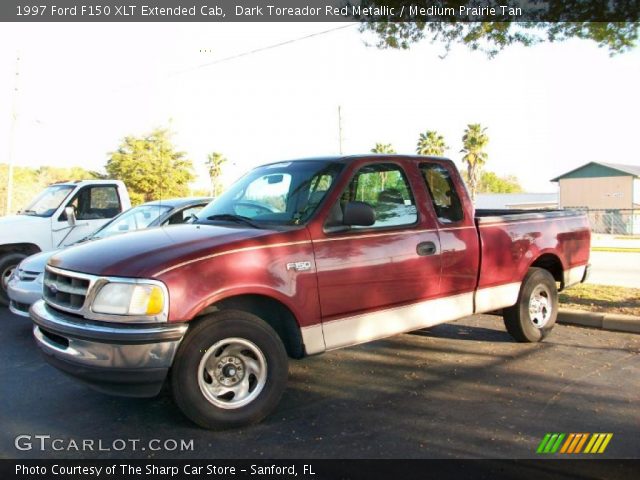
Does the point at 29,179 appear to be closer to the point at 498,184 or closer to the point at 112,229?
the point at 112,229

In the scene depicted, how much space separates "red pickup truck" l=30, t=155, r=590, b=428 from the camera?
3531 millimetres

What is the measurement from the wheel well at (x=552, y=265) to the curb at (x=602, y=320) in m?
0.81

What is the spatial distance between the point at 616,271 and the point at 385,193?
10.7 meters

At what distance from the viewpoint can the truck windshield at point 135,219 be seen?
779 centimetres

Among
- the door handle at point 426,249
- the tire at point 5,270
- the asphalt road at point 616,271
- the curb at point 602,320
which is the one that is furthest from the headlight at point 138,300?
the asphalt road at point 616,271

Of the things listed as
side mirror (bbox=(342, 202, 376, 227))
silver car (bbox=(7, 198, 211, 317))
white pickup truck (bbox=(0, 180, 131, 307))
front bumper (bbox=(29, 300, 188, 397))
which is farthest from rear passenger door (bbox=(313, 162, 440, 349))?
Result: white pickup truck (bbox=(0, 180, 131, 307))

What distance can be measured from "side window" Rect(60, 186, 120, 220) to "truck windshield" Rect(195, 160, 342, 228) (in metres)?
5.29

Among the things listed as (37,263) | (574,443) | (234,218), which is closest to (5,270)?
(37,263)

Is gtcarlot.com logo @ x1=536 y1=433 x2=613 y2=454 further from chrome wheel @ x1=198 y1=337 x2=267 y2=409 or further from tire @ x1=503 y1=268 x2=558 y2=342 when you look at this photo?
tire @ x1=503 y1=268 x2=558 y2=342

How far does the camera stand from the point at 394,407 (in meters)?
4.18

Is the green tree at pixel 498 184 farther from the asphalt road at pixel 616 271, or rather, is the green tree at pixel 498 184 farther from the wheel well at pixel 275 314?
the wheel well at pixel 275 314

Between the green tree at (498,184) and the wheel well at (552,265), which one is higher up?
the green tree at (498,184)

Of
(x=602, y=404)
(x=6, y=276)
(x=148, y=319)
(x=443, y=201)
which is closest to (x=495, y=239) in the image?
(x=443, y=201)
